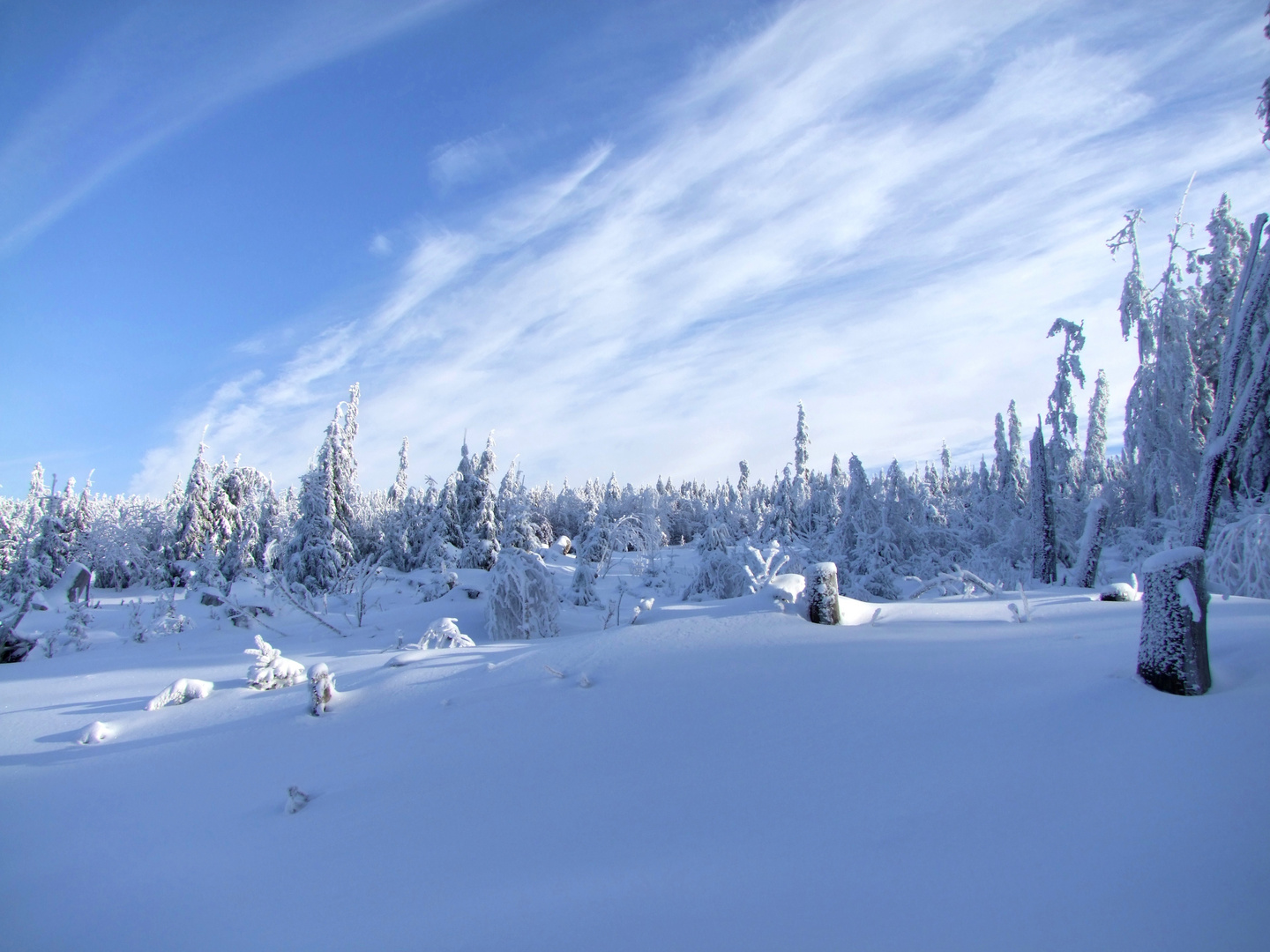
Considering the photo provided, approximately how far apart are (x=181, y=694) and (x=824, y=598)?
22.5ft

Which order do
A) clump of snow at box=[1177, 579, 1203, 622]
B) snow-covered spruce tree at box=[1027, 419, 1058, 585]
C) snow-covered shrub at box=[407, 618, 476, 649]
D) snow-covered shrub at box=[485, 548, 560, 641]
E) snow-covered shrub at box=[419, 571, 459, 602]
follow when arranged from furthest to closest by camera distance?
1. snow-covered shrub at box=[419, 571, 459, 602]
2. snow-covered spruce tree at box=[1027, 419, 1058, 585]
3. snow-covered shrub at box=[485, 548, 560, 641]
4. snow-covered shrub at box=[407, 618, 476, 649]
5. clump of snow at box=[1177, 579, 1203, 622]

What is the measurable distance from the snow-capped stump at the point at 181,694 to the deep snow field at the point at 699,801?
128 millimetres

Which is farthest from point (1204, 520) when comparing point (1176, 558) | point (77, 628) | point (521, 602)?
point (77, 628)

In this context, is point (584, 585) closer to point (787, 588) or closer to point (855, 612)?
point (787, 588)

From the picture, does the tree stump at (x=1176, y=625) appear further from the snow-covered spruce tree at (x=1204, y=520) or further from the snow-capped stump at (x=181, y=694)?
the snow-capped stump at (x=181, y=694)

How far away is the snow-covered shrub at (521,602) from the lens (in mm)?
12922

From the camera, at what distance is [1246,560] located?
734 centimetres

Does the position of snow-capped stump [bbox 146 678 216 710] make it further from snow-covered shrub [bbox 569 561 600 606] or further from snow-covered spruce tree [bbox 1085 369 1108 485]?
snow-covered spruce tree [bbox 1085 369 1108 485]

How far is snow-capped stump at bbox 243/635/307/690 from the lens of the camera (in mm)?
6637

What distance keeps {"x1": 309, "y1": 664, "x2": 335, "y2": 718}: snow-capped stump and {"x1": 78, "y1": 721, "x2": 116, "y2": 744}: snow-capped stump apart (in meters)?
2.04

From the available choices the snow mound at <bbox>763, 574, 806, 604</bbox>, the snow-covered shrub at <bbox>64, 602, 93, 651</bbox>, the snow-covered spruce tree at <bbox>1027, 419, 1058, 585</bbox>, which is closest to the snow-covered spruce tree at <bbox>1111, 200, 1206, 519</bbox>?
the snow-covered spruce tree at <bbox>1027, 419, 1058, 585</bbox>

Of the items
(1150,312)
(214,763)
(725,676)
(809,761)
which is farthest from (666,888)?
(1150,312)

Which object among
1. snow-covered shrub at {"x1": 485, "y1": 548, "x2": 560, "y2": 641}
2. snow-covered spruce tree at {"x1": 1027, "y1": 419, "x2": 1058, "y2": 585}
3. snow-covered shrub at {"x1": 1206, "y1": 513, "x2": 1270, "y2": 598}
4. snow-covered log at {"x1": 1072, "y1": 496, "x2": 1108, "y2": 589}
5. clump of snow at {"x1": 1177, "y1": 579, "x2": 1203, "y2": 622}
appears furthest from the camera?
snow-covered spruce tree at {"x1": 1027, "y1": 419, "x2": 1058, "y2": 585}

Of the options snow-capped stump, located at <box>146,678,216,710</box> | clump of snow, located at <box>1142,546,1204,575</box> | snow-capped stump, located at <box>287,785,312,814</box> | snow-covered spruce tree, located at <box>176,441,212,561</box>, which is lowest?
snow-capped stump, located at <box>287,785,312,814</box>
